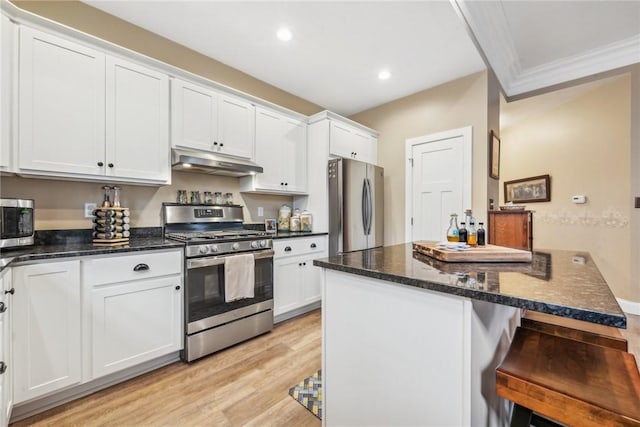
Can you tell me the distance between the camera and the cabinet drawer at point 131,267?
168 centimetres

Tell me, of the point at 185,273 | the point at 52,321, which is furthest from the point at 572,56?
the point at 52,321

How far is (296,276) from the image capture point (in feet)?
9.59

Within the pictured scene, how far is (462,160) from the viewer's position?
312 cm

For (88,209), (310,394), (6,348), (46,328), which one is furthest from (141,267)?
(310,394)

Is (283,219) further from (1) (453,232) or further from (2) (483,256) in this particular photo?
(2) (483,256)

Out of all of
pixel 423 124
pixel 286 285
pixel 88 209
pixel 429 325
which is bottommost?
pixel 286 285

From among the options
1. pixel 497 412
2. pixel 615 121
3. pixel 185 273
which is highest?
pixel 615 121

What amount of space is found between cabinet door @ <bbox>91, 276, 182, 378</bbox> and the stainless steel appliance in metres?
0.10

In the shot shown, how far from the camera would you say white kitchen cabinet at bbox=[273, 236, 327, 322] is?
275 cm

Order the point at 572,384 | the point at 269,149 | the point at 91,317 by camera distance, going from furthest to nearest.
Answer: the point at 269,149 → the point at 91,317 → the point at 572,384

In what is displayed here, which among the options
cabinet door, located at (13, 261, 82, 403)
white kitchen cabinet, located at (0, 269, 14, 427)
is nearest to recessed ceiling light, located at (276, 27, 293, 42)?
cabinet door, located at (13, 261, 82, 403)

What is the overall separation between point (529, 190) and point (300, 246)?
4051 mm

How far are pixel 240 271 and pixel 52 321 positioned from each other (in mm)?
1159

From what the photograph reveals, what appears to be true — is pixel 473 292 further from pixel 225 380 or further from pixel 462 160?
pixel 462 160
